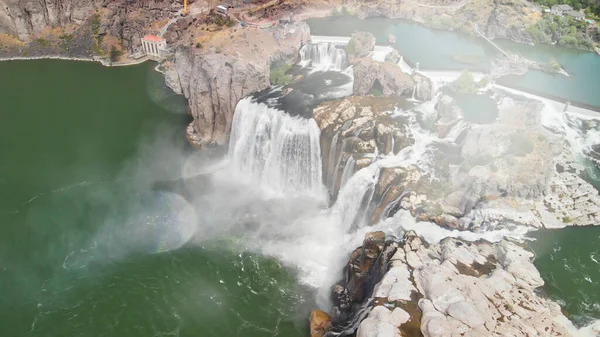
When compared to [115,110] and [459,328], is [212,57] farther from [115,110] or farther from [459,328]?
[459,328]

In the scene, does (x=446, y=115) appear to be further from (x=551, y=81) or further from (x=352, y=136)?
(x=551, y=81)

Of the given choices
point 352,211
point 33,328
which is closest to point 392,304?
point 352,211

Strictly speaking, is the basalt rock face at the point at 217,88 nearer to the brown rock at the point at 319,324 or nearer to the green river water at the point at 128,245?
the green river water at the point at 128,245

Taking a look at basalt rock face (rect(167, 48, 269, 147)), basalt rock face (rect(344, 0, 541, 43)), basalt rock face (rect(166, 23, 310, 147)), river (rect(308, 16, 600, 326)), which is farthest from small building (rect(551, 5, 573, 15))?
basalt rock face (rect(167, 48, 269, 147))

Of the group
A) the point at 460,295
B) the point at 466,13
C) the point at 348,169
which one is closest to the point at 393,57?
the point at 348,169

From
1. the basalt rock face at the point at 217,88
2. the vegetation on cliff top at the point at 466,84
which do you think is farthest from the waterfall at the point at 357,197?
the basalt rock face at the point at 217,88

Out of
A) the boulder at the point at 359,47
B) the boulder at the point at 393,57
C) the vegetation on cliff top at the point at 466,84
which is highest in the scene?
the boulder at the point at 359,47
